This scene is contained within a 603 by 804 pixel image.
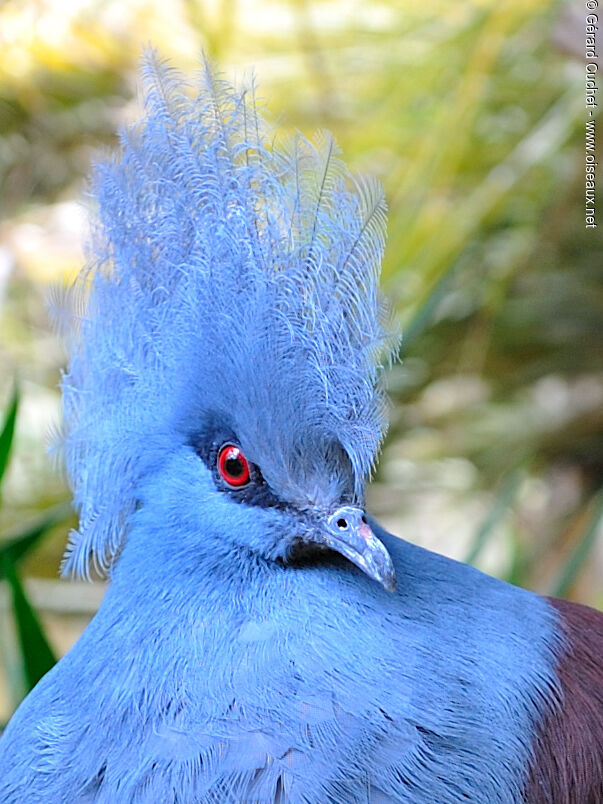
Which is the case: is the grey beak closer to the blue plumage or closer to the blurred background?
the blue plumage

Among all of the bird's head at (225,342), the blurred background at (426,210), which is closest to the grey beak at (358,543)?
the bird's head at (225,342)

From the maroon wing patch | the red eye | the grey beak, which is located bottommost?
the maroon wing patch

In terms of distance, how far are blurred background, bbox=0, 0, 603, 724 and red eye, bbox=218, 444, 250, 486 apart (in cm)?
100

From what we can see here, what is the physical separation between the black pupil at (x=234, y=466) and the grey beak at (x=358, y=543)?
0.35 ft

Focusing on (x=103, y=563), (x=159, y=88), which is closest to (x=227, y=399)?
(x=103, y=563)

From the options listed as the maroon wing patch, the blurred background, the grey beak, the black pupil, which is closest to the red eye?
the black pupil

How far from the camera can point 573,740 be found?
3.09 ft

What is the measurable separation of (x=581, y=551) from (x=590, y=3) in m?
1.37

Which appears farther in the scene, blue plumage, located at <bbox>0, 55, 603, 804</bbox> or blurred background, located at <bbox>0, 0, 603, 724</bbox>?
blurred background, located at <bbox>0, 0, 603, 724</bbox>

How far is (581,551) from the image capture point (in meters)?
1.70

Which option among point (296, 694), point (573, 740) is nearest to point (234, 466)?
point (296, 694)

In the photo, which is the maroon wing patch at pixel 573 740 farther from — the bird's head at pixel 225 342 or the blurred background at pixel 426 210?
the blurred background at pixel 426 210

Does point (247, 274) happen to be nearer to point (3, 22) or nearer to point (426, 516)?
point (3, 22)

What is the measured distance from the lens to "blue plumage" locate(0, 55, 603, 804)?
0.86 m
